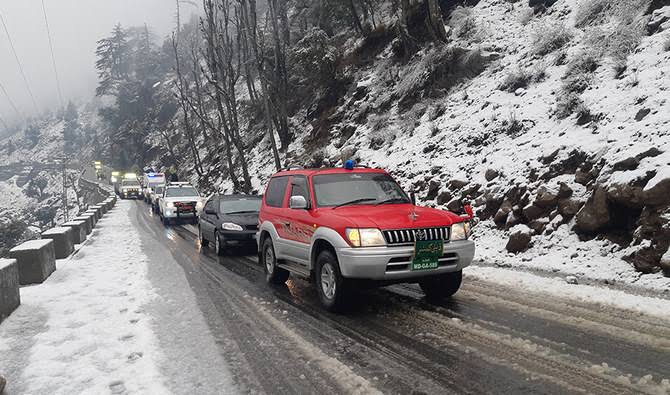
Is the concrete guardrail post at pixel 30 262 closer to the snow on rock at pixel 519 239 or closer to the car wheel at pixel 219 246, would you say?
the car wheel at pixel 219 246

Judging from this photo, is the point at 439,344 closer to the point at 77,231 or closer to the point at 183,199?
the point at 77,231

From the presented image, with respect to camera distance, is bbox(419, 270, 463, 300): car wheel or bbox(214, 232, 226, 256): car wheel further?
bbox(214, 232, 226, 256): car wheel

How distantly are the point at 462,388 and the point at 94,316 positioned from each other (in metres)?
5.02

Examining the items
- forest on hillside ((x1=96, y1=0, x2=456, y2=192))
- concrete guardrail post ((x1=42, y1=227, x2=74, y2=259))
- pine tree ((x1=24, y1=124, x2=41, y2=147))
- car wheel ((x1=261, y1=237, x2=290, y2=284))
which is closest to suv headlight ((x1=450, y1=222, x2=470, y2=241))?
car wheel ((x1=261, y1=237, x2=290, y2=284))

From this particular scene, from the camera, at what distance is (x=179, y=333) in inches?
217

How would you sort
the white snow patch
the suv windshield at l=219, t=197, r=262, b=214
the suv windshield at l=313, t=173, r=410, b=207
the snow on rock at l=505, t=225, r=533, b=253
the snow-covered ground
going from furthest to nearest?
1. the suv windshield at l=219, t=197, r=262, b=214
2. the snow on rock at l=505, t=225, r=533, b=253
3. the suv windshield at l=313, t=173, r=410, b=207
4. the white snow patch
5. the snow-covered ground

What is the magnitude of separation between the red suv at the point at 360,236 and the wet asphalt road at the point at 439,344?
1.58 ft

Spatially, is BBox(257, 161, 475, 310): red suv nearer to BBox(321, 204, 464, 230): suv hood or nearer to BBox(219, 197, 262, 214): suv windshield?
BBox(321, 204, 464, 230): suv hood

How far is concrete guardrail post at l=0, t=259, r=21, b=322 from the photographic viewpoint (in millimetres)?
6270

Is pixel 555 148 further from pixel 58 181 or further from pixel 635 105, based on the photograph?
pixel 58 181

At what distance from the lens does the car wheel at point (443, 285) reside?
6539 mm

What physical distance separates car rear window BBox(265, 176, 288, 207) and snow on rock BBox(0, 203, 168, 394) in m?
2.52

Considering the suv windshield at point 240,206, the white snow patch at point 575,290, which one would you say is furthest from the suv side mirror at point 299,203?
the suv windshield at point 240,206

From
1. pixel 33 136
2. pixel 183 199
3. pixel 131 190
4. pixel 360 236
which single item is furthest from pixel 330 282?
pixel 33 136
